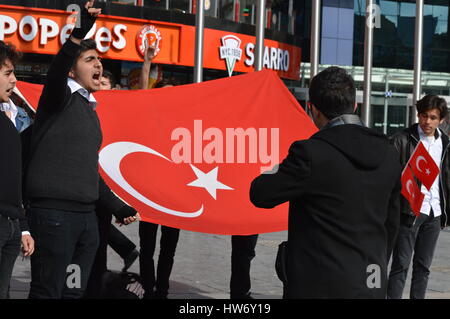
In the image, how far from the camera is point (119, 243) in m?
7.19

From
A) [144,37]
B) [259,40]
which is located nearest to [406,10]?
[144,37]

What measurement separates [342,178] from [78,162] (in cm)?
166

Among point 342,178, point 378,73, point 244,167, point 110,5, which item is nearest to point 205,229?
point 244,167

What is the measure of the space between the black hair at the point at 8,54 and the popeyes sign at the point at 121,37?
1508 centimetres

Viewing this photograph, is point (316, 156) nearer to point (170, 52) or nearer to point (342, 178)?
point (342, 178)

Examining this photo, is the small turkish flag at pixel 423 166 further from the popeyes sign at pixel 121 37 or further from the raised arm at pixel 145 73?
the popeyes sign at pixel 121 37

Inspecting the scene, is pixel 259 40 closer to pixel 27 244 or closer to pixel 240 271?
pixel 240 271

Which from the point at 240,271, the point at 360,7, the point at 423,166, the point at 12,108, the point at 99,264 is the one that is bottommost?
the point at 240,271

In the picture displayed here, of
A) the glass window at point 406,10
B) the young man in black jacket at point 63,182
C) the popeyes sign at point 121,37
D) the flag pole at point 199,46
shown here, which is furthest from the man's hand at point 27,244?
the glass window at point 406,10

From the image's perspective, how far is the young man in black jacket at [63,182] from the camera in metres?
4.46

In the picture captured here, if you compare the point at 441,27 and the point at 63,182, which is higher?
the point at 441,27

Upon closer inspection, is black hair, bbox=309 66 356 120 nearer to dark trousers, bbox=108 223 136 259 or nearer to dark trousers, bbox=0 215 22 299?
dark trousers, bbox=0 215 22 299

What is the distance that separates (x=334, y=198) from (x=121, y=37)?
1863cm
